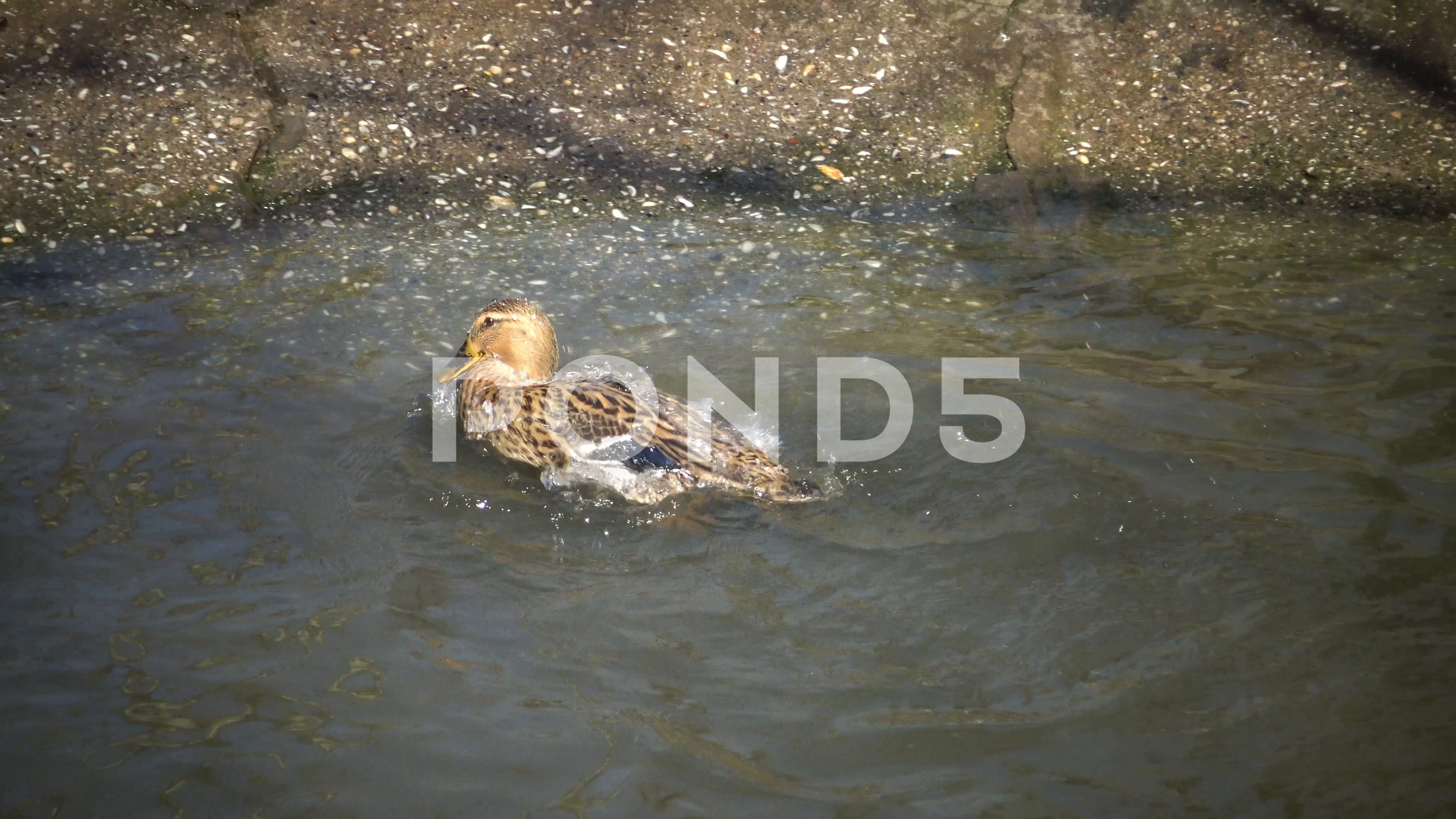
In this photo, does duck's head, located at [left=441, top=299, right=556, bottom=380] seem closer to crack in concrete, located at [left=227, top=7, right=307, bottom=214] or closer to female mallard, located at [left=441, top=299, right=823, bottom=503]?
female mallard, located at [left=441, top=299, right=823, bottom=503]

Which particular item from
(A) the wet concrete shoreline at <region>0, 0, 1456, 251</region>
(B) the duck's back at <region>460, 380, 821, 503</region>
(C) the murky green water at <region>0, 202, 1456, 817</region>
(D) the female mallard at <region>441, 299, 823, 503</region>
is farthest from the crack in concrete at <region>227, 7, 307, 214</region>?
(B) the duck's back at <region>460, 380, 821, 503</region>

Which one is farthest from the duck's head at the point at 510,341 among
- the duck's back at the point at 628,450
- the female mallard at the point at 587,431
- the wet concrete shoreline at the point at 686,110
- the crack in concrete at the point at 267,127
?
the crack in concrete at the point at 267,127

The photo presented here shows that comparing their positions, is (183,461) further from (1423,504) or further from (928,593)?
(1423,504)

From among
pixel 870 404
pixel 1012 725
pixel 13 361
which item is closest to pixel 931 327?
pixel 870 404

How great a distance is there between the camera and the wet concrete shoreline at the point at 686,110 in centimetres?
684

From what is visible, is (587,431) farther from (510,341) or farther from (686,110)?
(686,110)

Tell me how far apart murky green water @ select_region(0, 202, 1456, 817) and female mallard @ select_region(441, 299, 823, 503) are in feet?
0.41

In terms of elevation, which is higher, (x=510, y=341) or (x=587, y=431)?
(x=510, y=341)

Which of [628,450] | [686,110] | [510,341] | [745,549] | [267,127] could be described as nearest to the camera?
[745,549]

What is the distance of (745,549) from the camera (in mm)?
4652

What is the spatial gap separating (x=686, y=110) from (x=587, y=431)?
10.7 feet

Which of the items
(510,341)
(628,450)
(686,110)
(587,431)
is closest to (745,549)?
(628,450)

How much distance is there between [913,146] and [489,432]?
364 centimetres

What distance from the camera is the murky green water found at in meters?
3.50
